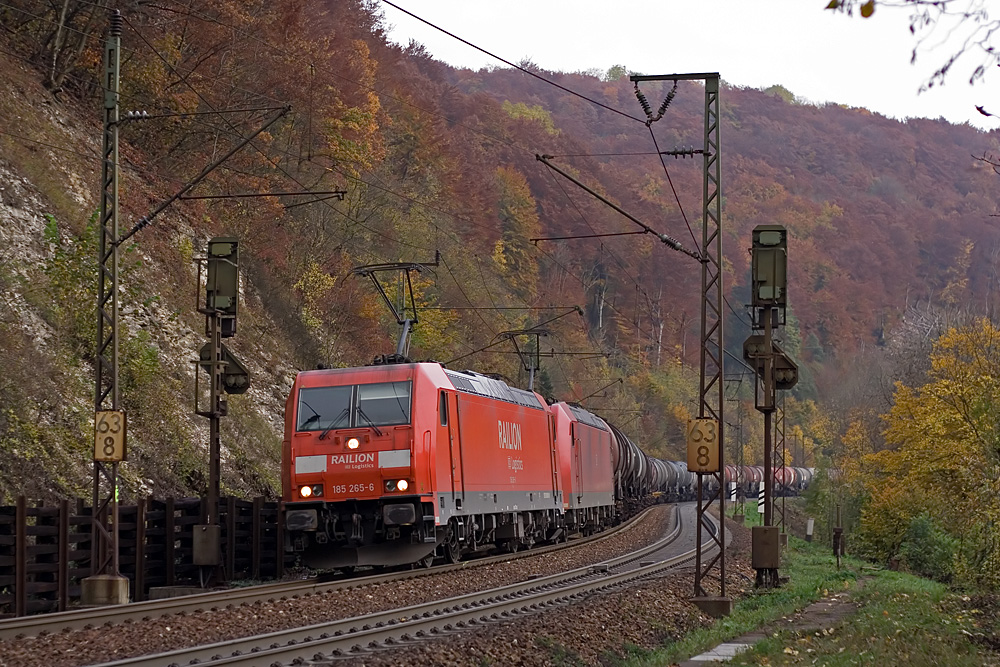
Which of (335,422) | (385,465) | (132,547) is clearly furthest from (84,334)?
(385,465)

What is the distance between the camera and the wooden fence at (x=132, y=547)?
16344 millimetres

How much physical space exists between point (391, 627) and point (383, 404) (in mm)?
8118

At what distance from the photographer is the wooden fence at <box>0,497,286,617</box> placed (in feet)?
53.6

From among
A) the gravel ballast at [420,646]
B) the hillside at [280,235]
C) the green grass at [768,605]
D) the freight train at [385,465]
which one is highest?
the hillside at [280,235]

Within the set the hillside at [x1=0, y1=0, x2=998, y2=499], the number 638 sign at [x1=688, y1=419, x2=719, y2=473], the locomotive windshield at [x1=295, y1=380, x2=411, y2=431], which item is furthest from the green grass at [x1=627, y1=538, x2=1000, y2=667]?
the locomotive windshield at [x1=295, y1=380, x2=411, y2=431]

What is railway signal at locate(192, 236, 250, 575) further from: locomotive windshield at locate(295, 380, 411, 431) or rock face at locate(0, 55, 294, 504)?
rock face at locate(0, 55, 294, 504)

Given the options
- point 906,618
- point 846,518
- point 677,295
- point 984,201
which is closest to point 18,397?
point 906,618

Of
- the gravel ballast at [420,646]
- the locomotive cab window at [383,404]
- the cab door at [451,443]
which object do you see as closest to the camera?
the gravel ballast at [420,646]

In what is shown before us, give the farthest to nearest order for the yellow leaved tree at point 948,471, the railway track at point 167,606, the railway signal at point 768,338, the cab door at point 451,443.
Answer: the yellow leaved tree at point 948,471 < the cab door at point 451,443 < the railway signal at point 768,338 < the railway track at point 167,606

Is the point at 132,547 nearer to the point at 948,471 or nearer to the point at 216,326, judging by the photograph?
the point at 216,326

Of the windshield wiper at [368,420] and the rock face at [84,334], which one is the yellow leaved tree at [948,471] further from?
the rock face at [84,334]

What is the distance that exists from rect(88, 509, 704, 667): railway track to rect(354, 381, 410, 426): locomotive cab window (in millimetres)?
3630

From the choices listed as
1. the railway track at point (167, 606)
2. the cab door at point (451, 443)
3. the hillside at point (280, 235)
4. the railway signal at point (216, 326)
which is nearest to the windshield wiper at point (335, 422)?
the cab door at point (451, 443)

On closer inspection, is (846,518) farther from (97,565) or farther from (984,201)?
(984,201)
